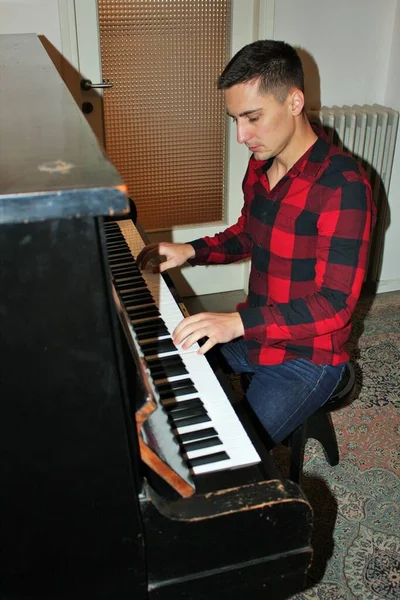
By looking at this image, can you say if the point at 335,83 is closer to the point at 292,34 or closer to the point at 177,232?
the point at 292,34

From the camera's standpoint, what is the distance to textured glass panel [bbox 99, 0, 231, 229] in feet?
8.51

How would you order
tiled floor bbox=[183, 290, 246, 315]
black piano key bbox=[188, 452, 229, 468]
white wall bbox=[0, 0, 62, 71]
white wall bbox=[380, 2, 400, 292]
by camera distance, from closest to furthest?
black piano key bbox=[188, 452, 229, 468]
white wall bbox=[0, 0, 62, 71]
white wall bbox=[380, 2, 400, 292]
tiled floor bbox=[183, 290, 246, 315]

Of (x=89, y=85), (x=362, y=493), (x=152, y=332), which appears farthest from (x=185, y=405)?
(x=89, y=85)

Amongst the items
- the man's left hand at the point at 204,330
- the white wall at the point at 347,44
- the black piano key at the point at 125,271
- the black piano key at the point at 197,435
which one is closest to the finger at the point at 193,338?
the man's left hand at the point at 204,330

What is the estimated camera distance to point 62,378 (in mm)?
750

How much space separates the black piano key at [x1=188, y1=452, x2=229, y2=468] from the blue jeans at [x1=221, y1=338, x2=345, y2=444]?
51 cm

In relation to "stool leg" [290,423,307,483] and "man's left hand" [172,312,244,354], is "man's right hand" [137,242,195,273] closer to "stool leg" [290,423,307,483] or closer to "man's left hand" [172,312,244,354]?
"man's left hand" [172,312,244,354]

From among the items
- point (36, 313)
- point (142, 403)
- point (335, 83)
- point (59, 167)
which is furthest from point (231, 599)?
point (335, 83)

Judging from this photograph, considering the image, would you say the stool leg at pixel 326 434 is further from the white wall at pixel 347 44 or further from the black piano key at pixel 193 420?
the white wall at pixel 347 44

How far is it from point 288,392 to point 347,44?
188 cm

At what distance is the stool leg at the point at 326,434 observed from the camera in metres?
1.87

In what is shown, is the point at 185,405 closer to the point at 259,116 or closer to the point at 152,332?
the point at 152,332

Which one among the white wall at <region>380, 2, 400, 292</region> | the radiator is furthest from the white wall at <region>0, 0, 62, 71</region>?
the white wall at <region>380, 2, 400, 292</region>

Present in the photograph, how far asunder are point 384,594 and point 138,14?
2.29 metres
